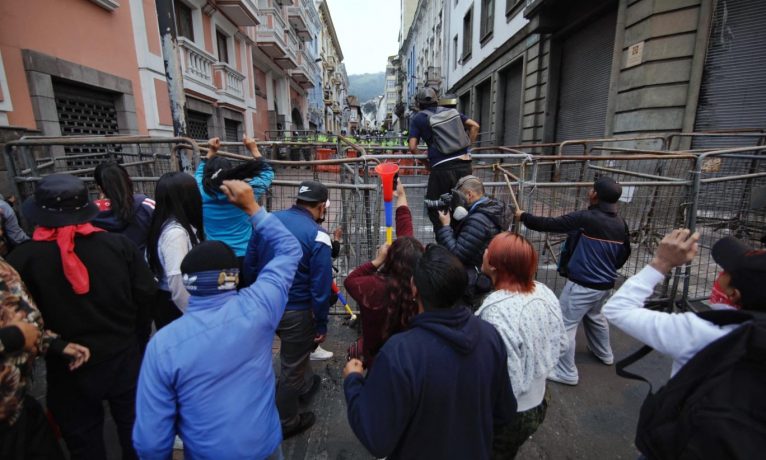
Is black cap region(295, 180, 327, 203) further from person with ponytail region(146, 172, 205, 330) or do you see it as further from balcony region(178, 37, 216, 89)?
balcony region(178, 37, 216, 89)

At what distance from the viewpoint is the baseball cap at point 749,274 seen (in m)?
1.19

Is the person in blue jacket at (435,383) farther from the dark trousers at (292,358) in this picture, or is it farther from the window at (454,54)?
the window at (454,54)

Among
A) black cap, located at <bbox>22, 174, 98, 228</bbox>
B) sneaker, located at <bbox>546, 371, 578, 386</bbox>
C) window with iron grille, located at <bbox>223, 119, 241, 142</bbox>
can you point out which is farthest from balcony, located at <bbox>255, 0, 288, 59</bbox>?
sneaker, located at <bbox>546, 371, 578, 386</bbox>

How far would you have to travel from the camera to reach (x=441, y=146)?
385 cm

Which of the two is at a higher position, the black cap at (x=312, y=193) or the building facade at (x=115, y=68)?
the building facade at (x=115, y=68)

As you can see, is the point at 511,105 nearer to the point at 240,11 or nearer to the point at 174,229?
the point at 240,11

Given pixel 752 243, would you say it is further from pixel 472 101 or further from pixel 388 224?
pixel 472 101

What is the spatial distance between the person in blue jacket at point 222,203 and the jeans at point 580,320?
277cm

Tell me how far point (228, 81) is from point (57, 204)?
14.4 metres

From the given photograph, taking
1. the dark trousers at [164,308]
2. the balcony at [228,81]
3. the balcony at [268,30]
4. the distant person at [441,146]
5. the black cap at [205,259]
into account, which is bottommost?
the dark trousers at [164,308]

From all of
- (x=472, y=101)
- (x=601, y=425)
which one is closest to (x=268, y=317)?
(x=601, y=425)

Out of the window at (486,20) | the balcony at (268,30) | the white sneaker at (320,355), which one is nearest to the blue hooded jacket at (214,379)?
the white sneaker at (320,355)

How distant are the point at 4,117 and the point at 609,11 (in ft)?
39.1

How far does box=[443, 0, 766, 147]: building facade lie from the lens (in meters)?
6.37
